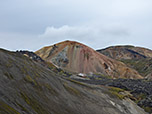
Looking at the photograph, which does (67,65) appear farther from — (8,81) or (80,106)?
(8,81)

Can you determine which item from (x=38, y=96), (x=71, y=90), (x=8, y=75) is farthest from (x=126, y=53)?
(x=8, y=75)

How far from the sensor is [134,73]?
102250 millimetres

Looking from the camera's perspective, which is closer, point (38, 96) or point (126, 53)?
point (38, 96)

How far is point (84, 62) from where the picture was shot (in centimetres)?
9906

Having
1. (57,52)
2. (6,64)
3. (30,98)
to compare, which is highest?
(57,52)

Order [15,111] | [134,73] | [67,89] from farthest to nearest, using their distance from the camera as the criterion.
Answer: [134,73] < [67,89] < [15,111]

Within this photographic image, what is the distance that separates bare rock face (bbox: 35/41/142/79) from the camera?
321ft

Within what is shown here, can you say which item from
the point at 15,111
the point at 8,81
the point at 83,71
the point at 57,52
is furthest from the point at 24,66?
the point at 57,52

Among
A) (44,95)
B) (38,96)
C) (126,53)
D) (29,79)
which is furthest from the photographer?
(126,53)

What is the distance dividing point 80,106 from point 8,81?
1069 cm

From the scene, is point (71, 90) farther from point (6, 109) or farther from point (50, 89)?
point (6, 109)

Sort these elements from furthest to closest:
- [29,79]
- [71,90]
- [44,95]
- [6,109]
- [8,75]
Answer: [71,90], [29,79], [44,95], [8,75], [6,109]

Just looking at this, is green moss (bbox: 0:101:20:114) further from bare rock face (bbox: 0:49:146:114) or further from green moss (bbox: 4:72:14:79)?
green moss (bbox: 4:72:14:79)

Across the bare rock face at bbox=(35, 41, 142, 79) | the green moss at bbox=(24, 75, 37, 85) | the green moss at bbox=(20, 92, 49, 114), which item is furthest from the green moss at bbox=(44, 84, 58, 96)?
the bare rock face at bbox=(35, 41, 142, 79)
